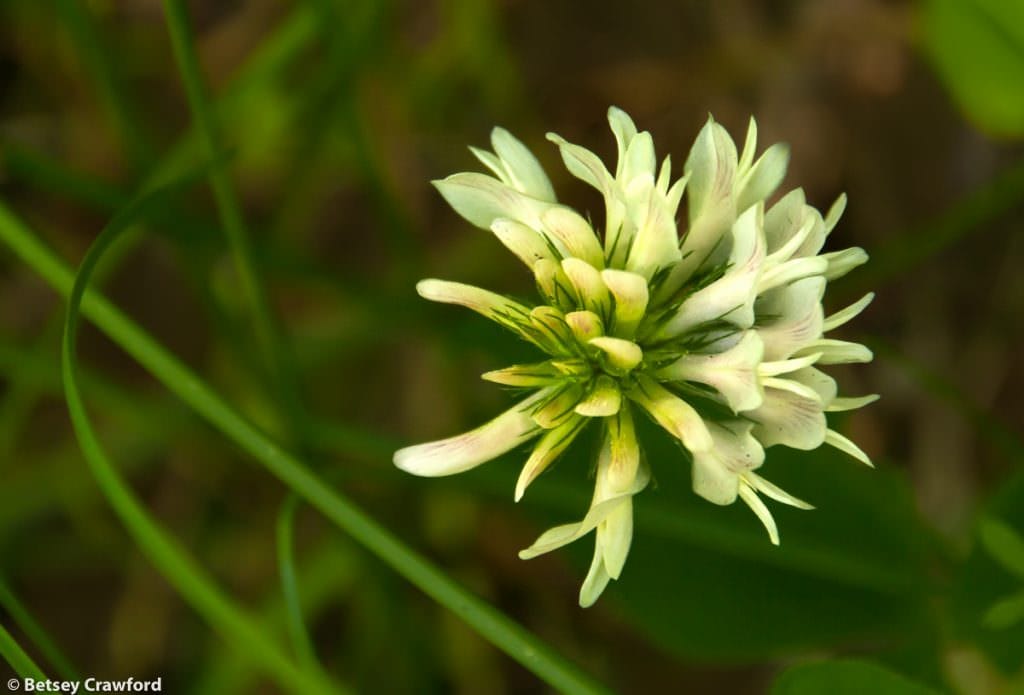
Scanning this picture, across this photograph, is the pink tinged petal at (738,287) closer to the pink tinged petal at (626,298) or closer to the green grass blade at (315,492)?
the pink tinged petal at (626,298)

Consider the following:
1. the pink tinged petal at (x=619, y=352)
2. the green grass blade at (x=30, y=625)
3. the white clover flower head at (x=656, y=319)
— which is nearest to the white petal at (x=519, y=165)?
the white clover flower head at (x=656, y=319)

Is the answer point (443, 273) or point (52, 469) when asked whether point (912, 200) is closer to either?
point (443, 273)

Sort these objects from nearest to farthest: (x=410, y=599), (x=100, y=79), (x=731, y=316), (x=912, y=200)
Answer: (x=731, y=316), (x=100, y=79), (x=410, y=599), (x=912, y=200)

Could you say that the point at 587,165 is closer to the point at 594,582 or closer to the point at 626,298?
the point at 626,298

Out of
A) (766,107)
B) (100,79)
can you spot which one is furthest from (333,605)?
(766,107)

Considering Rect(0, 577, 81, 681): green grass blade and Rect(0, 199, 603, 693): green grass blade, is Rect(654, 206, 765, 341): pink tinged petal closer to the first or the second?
Rect(0, 199, 603, 693): green grass blade

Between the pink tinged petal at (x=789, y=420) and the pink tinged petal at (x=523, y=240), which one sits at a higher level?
the pink tinged petal at (x=523, y=240)

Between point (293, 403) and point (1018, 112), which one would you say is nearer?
point (293, 403)

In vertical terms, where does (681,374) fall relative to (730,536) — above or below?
above
